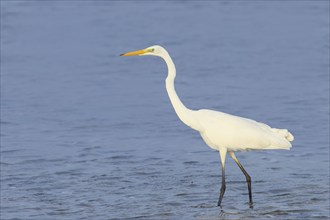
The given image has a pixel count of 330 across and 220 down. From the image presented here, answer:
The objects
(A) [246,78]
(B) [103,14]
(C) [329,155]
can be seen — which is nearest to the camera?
(C) [329,155]

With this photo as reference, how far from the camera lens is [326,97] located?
14586mm

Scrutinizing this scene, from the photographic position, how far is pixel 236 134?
10.1m

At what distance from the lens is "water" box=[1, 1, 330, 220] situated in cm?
1016

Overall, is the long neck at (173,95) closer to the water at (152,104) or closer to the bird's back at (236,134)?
the bird's back at (236,134)

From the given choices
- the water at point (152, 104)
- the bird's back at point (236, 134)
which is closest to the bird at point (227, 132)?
the bird's back at point (236, 134)

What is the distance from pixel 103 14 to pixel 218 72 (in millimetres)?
4791

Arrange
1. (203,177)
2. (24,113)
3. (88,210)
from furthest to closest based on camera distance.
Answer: (24,113), (203,177), (88,210)

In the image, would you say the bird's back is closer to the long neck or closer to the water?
the long neck

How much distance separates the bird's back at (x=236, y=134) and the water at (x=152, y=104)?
0.57 metres

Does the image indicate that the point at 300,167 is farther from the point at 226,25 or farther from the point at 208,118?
the point at 226,25

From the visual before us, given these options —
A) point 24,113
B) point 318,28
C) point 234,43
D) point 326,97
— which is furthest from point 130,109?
point 318,28

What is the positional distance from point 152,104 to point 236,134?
185 inches

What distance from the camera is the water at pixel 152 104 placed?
1016cm

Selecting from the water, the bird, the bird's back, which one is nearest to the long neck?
Result: the bird
